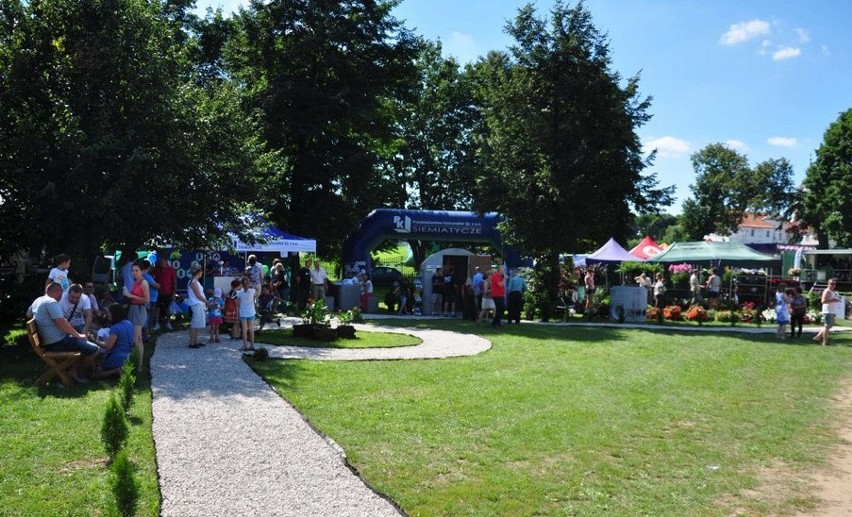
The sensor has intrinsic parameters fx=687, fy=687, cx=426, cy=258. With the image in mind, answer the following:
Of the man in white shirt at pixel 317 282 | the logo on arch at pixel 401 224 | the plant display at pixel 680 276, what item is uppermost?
the logo on arch at pixel 401 224

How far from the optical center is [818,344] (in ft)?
57.5

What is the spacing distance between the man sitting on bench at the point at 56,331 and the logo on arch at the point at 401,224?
54.7 feet

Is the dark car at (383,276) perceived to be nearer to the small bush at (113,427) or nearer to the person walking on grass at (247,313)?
the person walking on grass at (247,313)

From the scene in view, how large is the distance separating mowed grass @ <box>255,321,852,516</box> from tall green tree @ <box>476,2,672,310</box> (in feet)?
32.6

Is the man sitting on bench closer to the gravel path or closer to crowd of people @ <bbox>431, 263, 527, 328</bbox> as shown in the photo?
the gravel path

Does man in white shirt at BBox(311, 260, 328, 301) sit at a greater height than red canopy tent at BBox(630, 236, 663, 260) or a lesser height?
lesser

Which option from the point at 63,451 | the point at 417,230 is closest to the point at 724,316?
the point at 417,230

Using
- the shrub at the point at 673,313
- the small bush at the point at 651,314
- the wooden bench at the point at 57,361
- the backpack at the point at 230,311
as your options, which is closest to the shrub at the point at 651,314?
the small bush at the point at 651,314

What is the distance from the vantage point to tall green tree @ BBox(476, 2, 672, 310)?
2327 cm

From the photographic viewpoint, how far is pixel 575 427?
7867mm

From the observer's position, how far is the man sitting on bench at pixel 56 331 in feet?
30.6

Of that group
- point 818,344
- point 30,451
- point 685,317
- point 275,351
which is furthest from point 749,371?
point 685,317

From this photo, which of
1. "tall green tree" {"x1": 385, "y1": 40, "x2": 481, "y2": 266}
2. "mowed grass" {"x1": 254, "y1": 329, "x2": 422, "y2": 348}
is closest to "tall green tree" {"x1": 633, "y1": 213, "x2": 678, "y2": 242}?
"tall green tree" {"x1": 385, "y1": 40, "x2": 481, "y2": 266}

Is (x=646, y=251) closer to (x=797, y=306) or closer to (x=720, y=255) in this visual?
(x=720, y=255)
